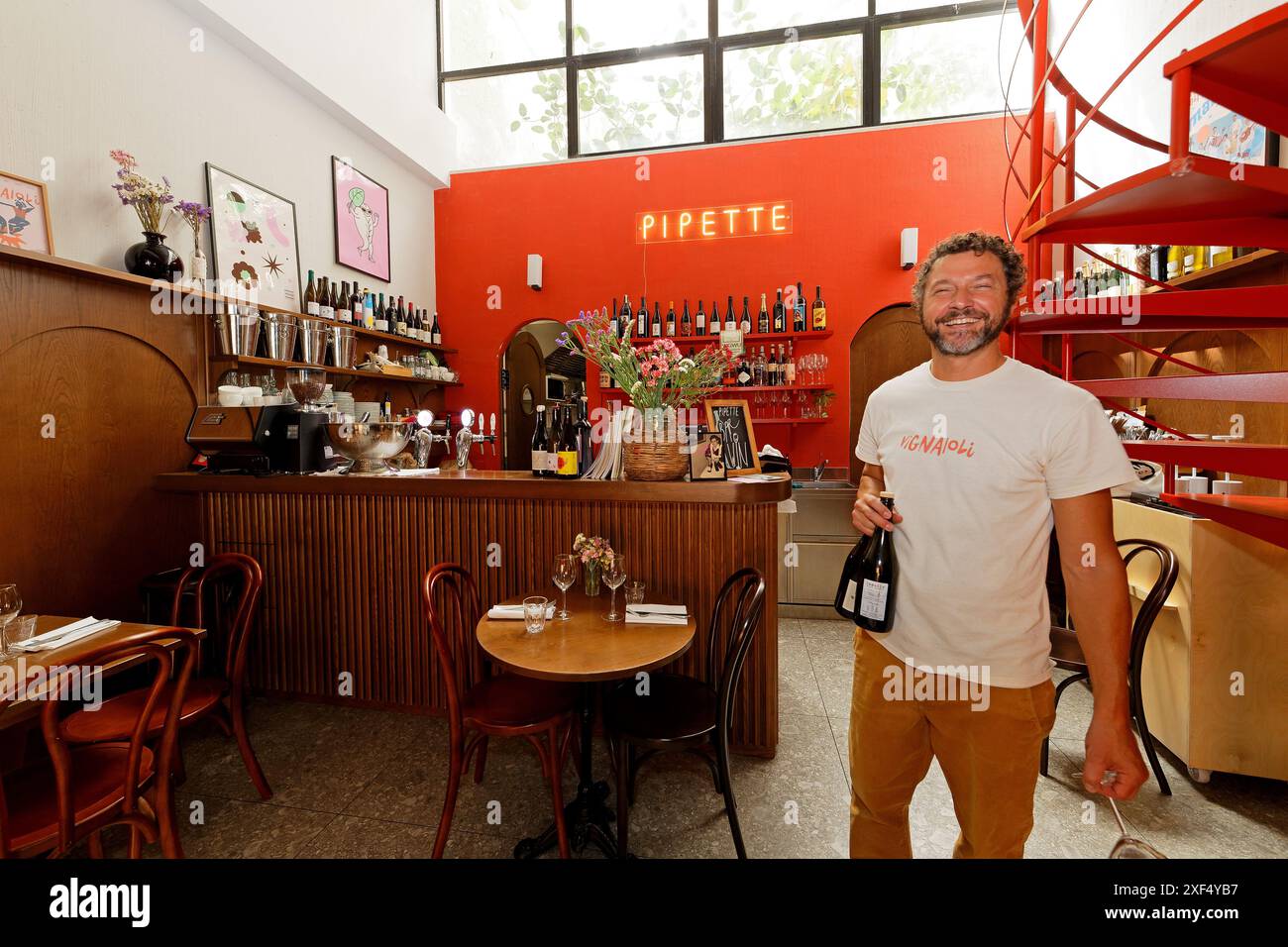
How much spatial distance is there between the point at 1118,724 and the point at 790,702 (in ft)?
6.58

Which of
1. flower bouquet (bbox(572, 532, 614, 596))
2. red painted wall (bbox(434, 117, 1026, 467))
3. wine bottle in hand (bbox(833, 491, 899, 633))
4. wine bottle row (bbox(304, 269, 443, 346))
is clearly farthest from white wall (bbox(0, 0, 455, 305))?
wine bottle in hand (bbox(833, 491, 899, 633))

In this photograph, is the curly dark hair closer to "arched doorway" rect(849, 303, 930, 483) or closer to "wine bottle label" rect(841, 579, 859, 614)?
"wine bottle label" rect(841, 579, 859, 614)

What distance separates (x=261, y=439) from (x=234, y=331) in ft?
2.75

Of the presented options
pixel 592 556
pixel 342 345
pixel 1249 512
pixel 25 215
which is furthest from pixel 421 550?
pixel 1249 512

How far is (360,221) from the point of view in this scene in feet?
15.8

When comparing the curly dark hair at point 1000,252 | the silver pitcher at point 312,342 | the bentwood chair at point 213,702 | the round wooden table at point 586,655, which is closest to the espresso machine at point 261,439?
the bentwood chair at point 213,702

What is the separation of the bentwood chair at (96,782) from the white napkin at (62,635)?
23cm

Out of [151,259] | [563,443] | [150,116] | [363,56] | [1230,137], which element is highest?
[363,56]

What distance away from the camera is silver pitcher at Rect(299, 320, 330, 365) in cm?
389

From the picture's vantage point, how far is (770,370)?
5227mm

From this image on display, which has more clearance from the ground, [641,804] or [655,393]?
[655,393]

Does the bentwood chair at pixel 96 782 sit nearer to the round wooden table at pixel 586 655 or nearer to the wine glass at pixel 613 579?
the round wooden table at pixel 586 655

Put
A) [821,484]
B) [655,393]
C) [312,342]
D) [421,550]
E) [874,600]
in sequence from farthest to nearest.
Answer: [821,484]
[312,342]
[421,550]
[655,393]
[874,600]

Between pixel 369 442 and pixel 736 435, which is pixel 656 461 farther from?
pixel 369 442
